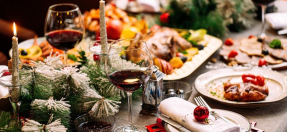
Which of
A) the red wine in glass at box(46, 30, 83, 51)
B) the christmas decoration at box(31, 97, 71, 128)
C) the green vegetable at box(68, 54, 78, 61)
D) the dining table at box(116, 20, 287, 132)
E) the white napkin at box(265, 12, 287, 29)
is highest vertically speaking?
the white napkin at box(265, 12, 287, 29)

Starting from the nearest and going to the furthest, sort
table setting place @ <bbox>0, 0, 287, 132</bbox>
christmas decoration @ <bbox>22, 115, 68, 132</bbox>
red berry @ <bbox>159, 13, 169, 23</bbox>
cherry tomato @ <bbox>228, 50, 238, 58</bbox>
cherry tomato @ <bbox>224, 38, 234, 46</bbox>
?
christmas decoration @ <bbox>22, 115, 68, 132</bbox> < table setting place @ <bbox>0, 0, 287, 132</bbox> < cherry tomato @ <bbox>228, 50, 238, 58</bbox> < cherry tomato @ <bbox>224, 38, 234, 46</bbox> < red berry @ <bbox>159, 13, 169, 23</bbox>

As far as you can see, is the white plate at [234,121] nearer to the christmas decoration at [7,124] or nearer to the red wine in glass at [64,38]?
the christmas decoration at [7,124]

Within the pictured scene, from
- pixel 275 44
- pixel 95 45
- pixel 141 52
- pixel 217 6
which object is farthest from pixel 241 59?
pixel 141 52

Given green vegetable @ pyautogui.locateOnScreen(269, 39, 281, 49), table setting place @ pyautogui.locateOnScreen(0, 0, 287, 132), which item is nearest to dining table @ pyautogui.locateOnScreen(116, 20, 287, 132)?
table setting place @ pyautogui.locateOnScreen(0, 0, 287, 132)

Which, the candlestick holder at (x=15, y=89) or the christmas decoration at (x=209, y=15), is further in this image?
the christmas decoration at (x=209, y=15)

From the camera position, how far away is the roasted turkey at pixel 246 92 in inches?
54.8

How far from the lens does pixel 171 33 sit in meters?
2.06

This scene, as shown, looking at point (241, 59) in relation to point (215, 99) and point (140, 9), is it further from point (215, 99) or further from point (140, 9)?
point (140, 9)

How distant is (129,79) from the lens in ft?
3.67

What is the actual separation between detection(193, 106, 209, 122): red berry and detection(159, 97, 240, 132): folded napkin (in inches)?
0.6

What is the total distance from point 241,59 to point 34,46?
111 centimetres

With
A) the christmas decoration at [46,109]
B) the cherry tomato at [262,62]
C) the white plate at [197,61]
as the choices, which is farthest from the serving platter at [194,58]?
the christmas decoration at [46,109]

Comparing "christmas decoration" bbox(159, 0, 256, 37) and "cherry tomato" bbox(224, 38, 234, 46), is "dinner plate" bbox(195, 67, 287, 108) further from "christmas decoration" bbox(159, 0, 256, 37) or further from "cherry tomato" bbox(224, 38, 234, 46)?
"christmas decoration" bbox(159, 0, 256, 37)

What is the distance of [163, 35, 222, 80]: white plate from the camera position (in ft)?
5.48
